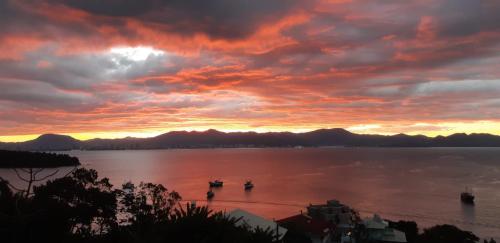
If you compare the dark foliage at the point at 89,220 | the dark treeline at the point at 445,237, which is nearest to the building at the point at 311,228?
the dark treeline at the point at 445,237

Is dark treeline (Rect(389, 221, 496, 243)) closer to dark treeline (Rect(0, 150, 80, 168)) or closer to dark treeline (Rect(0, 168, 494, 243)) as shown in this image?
dark treeline (Rect(0, 168, 494, 243))

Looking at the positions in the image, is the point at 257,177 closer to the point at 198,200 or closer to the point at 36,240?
the point at 198,200

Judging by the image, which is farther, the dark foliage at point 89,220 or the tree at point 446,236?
the tree at point 446,236

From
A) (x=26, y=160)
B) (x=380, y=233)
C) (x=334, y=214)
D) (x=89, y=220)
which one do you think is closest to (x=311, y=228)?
(x=380, y=233)

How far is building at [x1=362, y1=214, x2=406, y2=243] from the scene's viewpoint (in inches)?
1412

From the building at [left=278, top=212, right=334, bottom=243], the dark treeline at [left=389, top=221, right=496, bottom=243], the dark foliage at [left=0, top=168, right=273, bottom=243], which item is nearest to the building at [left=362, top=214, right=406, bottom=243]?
the dark treeline at [left=389, top=221, right=496, bottom=243]

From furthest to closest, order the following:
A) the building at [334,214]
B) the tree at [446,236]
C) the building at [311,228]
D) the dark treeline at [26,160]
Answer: the dark treeline at [26,160]
the building at [334,214]
the tree at [446,236]
the building at [311,228]

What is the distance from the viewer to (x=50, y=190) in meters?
27.4

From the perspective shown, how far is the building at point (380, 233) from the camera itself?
35875 millimetres

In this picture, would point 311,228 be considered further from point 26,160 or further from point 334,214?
point 26,160

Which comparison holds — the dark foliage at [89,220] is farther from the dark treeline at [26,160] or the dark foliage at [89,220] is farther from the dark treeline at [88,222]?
the dark treeline at [26,160]

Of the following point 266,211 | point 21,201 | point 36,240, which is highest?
point 21,201

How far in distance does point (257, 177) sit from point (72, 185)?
98.5 metres

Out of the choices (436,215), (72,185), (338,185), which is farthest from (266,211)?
(72,185)
